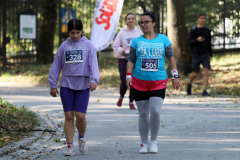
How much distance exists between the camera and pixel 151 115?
521 centimetres

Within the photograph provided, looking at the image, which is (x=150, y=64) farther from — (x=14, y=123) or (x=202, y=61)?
(x=202, y=61)

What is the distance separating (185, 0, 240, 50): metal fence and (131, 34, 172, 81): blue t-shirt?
14.0 m

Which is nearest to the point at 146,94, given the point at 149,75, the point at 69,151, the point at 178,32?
the point at 149,75

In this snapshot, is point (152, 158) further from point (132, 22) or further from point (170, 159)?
point (132, 22)

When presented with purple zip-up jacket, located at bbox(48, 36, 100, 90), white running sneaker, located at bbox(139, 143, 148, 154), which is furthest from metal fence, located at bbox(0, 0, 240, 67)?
white running sneaker, located at bbox(139, 143, 148, 154)

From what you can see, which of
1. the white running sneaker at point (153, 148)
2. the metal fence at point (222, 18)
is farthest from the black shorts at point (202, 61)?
the metal fence at point (222, 18)

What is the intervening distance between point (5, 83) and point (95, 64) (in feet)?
34.5

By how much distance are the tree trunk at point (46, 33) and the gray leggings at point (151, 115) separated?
603 inches

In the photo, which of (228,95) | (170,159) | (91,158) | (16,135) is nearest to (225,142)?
(170,159)

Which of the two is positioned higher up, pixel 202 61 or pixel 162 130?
pixel 202 61

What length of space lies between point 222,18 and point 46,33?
28.1 feet

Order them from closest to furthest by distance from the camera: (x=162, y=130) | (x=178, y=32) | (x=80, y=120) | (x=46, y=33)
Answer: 1. (x=80, y=120)
2. (x=162, y=130)
3. (x=178, y=32)
4. (x=46, y=33)

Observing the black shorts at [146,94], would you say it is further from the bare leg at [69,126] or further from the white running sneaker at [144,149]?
the bare leg at [69,126]

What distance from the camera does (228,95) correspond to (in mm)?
11391
